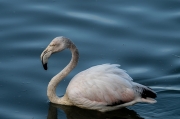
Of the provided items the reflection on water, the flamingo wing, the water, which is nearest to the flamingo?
the flamingo wing

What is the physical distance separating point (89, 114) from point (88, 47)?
223 centimetres

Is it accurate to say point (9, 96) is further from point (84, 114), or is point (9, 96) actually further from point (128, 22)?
point (128, 22)

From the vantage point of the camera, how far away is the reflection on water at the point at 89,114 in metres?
9.03

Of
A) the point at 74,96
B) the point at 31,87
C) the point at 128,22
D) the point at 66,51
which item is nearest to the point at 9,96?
the point at 31,87

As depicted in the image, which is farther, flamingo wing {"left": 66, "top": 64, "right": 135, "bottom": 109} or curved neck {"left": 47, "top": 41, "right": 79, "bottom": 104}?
curved neck {"left": 47, "top": 41, "right": 79, "bottom": 104}

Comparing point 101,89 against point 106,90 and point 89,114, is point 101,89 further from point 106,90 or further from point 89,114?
point 89,114

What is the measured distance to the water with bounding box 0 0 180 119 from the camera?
9203 millimetres

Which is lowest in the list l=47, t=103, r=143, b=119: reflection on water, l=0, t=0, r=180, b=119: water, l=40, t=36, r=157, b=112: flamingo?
l=47, t=103, r=143, b=119: reflection on water

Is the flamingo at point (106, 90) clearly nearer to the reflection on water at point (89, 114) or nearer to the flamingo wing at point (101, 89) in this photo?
the flamingo wing at point (101, 89)

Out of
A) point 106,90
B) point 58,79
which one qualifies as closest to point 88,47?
point 58,79

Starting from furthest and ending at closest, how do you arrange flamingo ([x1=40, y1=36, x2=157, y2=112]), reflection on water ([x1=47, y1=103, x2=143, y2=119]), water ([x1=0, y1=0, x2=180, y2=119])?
water ([x1=0, y1=0, x2=180, y2=119]) < reflection on water ([x1=47, y1=103, x2=143, y2=119]) < flamingo ([x1=40, y1=36, x2=157, y2=112])

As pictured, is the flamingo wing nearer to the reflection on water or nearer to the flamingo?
the flamingo

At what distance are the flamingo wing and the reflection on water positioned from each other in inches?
6.6

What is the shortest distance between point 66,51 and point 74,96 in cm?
221
